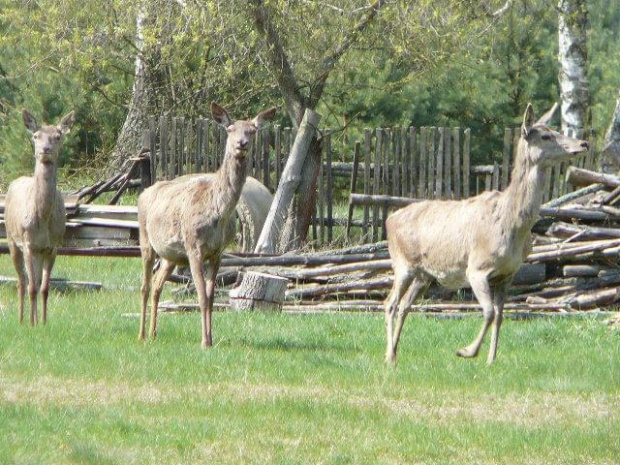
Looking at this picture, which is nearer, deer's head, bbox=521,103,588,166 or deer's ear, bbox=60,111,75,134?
deer's head, bbox=521,103,588,166

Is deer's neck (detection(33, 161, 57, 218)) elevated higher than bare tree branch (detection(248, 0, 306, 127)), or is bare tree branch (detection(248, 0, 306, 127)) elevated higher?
bare tree branch (detection(248, 0, 306, 127))

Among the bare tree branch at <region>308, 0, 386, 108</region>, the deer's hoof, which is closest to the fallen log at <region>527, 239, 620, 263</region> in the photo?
the deer's hoof

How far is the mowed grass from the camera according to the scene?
7.83 metres

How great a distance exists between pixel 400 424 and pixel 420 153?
1056cm

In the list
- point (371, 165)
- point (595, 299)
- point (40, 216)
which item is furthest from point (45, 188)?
point (371, 165)

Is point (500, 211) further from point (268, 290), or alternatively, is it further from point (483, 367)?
point (268, 290)

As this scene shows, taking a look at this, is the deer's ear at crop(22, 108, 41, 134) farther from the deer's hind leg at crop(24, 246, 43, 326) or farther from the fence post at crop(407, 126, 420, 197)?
the fence post at crop(407, 126, 420, 197)

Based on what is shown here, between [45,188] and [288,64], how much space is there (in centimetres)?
694

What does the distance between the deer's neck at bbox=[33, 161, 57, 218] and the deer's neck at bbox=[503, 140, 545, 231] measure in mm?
4962

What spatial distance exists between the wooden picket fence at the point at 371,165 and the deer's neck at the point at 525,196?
276 inches

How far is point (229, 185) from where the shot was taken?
12.2 metres

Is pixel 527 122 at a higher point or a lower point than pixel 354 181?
higher

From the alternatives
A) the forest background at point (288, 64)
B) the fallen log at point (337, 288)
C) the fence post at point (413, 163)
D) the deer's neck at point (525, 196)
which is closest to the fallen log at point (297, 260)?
the fallen log at point (337, 288)

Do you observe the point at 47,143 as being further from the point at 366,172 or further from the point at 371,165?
the point at 371,165
